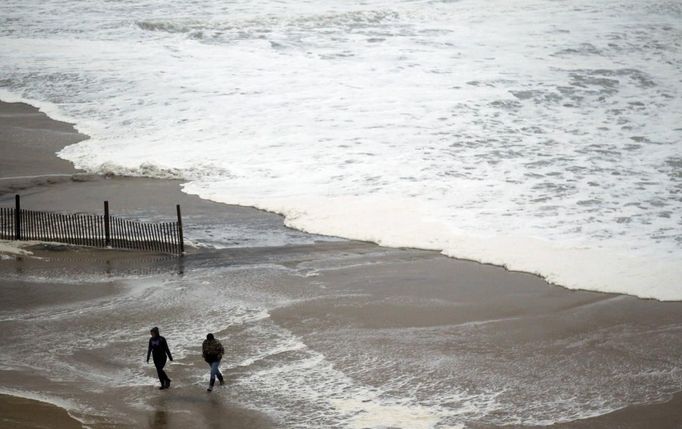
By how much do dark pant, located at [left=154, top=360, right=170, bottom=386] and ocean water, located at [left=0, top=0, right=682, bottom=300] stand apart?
8.74 metres

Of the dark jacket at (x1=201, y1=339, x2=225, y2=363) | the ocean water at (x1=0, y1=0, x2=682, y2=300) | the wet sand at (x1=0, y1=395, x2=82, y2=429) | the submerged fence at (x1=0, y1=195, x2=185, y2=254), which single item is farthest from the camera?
the ocean water at (x1=0, y1=0, x2=682, y2=300)

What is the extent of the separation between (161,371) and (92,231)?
8.66 metres

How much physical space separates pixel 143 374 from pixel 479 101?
23755mm

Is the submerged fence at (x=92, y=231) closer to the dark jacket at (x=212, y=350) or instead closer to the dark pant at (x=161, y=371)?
the dark pant at (x=161, y=371)

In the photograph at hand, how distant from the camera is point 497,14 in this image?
1944 inches

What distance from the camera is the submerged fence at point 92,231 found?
65.2 feet

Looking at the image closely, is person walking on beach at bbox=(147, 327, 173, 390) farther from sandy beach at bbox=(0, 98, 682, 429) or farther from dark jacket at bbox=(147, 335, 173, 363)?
sandy beach at bbox=(0, 98, 682, 429)

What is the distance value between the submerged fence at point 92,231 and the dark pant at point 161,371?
23.0 feet

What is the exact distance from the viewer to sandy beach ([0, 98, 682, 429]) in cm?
1236

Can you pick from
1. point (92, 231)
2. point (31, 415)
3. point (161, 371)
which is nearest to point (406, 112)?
point (92, 231)

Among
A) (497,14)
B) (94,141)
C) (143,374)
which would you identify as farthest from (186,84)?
(143,374)

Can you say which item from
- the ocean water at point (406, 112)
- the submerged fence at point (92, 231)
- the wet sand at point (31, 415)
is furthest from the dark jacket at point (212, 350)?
the ocean water at point (406, 112)

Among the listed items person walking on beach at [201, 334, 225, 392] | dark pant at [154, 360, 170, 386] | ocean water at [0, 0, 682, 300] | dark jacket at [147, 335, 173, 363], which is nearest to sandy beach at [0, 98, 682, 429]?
dark pant at [154, 360, 170, 386]

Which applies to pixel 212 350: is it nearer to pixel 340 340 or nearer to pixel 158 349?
pixel 158 349
